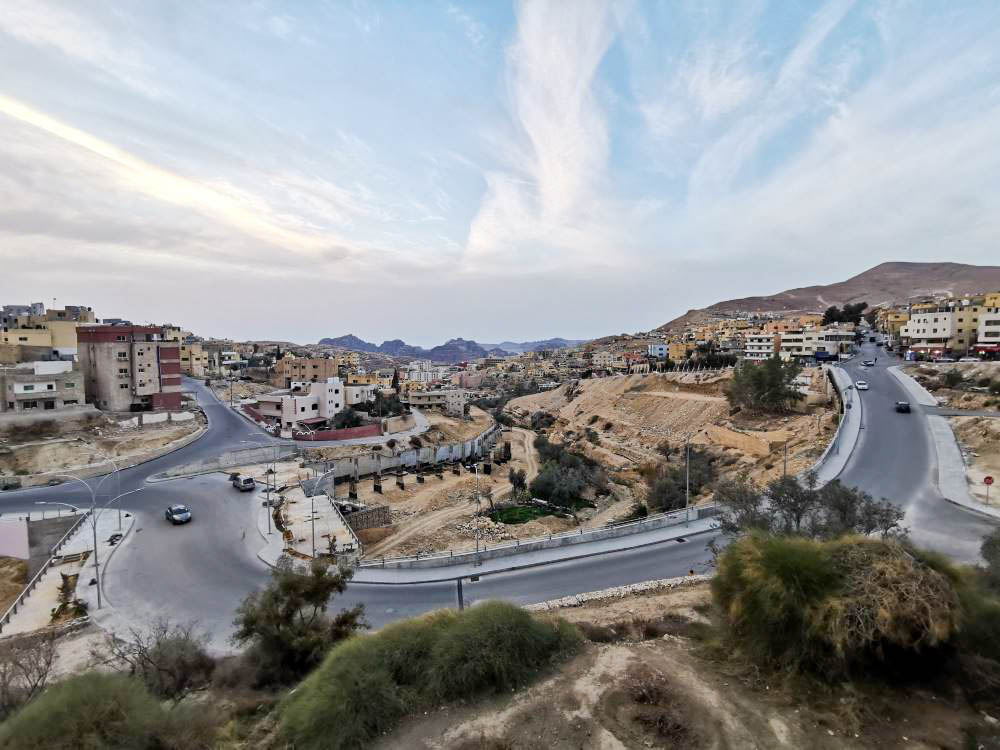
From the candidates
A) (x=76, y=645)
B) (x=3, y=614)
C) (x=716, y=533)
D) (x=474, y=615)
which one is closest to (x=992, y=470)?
(x=716, y=533)

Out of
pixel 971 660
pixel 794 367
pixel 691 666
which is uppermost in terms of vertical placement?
pixel 794 367

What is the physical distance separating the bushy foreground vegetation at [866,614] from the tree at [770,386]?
33.2 meters

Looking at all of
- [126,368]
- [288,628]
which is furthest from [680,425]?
[126,368]

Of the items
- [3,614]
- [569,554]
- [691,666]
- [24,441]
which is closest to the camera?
[691,666]

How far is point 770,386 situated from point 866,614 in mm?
35583

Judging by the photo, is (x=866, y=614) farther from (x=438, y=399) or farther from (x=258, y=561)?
(x=438, y=399)

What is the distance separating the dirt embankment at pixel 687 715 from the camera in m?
6.77

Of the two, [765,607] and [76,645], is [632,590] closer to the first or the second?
[765,607]

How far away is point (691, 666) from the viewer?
872 cm

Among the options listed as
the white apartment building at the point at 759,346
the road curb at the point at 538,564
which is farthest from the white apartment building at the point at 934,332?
the road curb at the point at 538,564

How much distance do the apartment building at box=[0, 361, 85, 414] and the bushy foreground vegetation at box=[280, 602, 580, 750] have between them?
137ft

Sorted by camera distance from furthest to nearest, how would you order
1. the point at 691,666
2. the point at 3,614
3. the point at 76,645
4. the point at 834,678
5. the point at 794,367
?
the point at 794,367 → the point at 3,614 → the point at 76,645 → the point at 691,666 → the point at 834,678

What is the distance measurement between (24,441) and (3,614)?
2413 cm

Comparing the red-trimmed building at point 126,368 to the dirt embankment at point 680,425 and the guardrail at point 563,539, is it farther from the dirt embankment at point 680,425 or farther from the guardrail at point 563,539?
the dirt embankment at point 680,425
